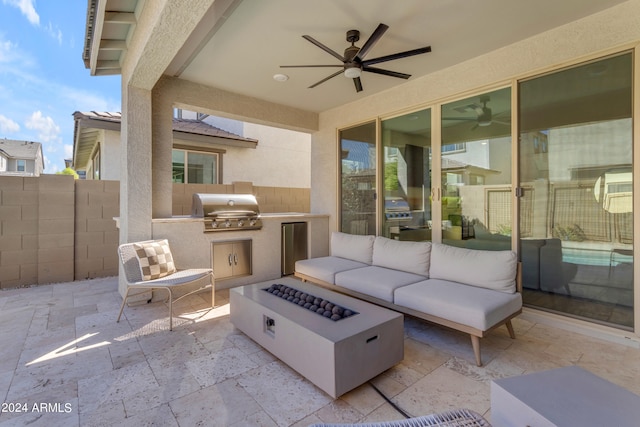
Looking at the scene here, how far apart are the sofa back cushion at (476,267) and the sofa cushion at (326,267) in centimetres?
101

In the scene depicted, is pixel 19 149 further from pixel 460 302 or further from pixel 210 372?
pixel 460 302

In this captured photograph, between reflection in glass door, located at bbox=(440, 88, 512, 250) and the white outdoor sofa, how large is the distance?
1.82ft

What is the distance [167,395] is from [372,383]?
1.33m

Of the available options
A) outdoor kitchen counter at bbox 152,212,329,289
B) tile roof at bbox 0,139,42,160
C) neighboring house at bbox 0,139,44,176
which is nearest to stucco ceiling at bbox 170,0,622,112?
outdoor kitchen counter at bbox 152,212,329,289

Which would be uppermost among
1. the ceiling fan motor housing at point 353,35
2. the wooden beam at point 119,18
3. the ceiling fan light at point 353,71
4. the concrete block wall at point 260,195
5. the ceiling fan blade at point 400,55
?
the wooden beam at point 119,18

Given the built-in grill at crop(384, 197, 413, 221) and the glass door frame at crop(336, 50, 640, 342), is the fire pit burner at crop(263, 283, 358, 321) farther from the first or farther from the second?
the built-in grill at crop(384, 197, 413, 221)

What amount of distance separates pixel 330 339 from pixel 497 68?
343 cm

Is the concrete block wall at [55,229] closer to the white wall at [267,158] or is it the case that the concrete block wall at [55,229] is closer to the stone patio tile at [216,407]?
the white wall at [267,158]

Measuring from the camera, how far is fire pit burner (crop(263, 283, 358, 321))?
7.14ft

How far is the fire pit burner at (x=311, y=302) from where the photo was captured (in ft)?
7.14

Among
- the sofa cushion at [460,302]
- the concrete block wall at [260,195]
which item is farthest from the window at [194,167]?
the sofa cushion at [460,302]

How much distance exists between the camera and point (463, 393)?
1880 mm

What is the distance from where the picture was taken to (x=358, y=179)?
4973 mm

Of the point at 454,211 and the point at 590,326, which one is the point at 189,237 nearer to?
the point at 454,211
